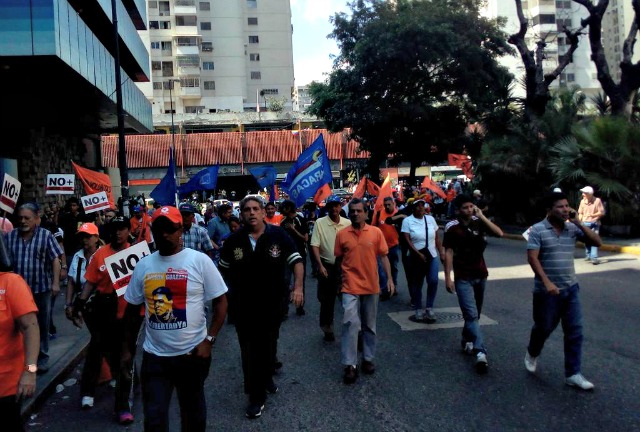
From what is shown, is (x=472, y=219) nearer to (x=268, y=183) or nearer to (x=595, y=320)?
(x=595, y=320)

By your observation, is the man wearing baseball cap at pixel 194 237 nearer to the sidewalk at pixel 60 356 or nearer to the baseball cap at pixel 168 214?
the sidewalk at pixel 60 356

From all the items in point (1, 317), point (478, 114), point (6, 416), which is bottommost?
point (6, 416)

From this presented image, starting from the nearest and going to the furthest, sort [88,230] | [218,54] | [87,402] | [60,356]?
[87,402]
[88,230]
[60,356]
[218,54]

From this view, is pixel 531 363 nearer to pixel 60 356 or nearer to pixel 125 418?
pixel 125 418

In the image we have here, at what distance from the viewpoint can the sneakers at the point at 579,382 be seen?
5117 millimetres

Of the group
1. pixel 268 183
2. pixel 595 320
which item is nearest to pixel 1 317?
pixel 595 320

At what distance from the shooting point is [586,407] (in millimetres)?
4785

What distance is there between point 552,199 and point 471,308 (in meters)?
1.34

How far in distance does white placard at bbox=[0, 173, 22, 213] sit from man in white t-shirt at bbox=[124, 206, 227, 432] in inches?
161

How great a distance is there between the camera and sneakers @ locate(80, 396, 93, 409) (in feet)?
18.0

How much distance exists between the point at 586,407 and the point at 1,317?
4164 millimetres

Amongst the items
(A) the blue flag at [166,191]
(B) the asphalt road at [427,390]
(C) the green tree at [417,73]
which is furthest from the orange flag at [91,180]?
(C) the green tree at [417,73]

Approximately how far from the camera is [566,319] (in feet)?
17.4

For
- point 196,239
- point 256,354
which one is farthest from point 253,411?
point 196,239
